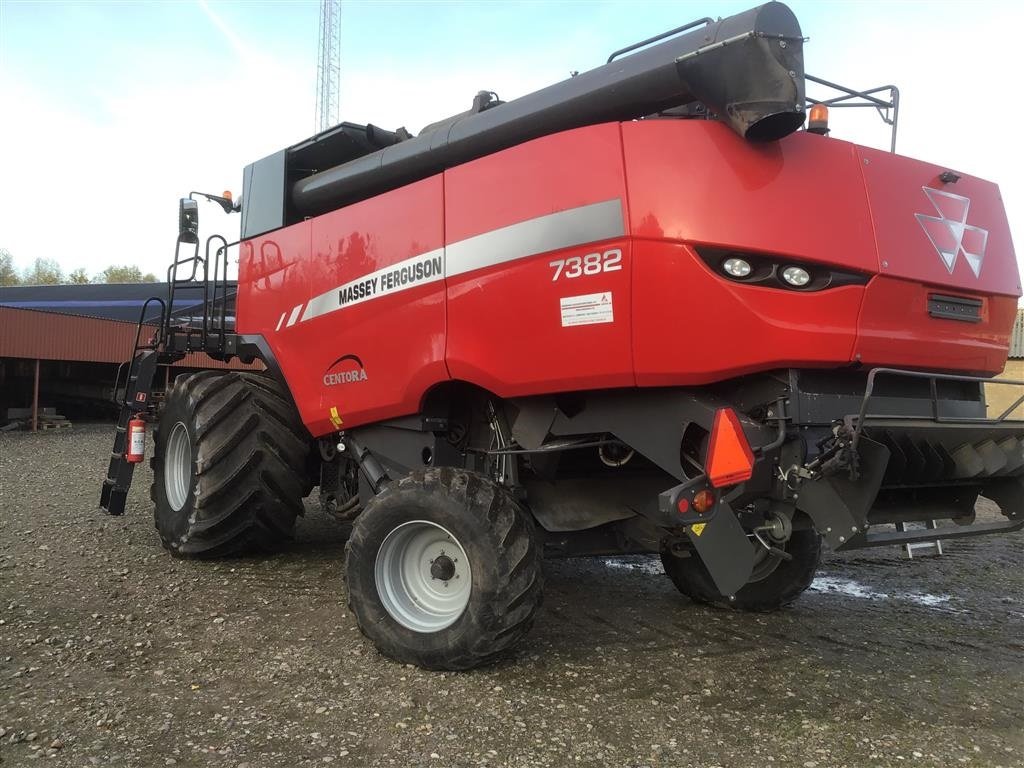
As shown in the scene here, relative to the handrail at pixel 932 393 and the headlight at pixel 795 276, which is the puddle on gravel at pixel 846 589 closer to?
the handrail at pixel 932 393

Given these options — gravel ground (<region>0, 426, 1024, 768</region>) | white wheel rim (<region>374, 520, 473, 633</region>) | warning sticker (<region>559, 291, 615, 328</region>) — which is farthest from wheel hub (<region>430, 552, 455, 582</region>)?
warning sticker (<region>559, 291, 615, 328</region>)

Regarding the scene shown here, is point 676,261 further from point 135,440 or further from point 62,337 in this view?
point 62,337

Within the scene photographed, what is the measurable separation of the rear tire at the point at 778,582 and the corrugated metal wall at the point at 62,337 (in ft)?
39.6

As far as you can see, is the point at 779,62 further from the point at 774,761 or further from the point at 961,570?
the point at 961,570

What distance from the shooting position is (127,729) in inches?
112

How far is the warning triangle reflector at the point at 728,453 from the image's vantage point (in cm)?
281

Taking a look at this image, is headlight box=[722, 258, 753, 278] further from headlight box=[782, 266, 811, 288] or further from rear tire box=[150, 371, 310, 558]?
rear tire box=[150, 371, 310, 558]

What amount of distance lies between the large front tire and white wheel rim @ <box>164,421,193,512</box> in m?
2.40

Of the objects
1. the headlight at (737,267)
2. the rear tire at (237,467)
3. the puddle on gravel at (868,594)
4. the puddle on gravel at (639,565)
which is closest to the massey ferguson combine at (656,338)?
the headlight at (737,267)

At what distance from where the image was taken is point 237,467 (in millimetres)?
4988

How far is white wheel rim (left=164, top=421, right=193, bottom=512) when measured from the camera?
552 centimetres

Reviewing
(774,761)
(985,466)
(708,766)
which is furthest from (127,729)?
(985,466)

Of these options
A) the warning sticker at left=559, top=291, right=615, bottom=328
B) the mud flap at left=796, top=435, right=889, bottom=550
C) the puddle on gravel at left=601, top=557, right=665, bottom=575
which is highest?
the warning sticker at left=559, top=291, right=615, bottom=328

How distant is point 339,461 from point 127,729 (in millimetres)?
2351
